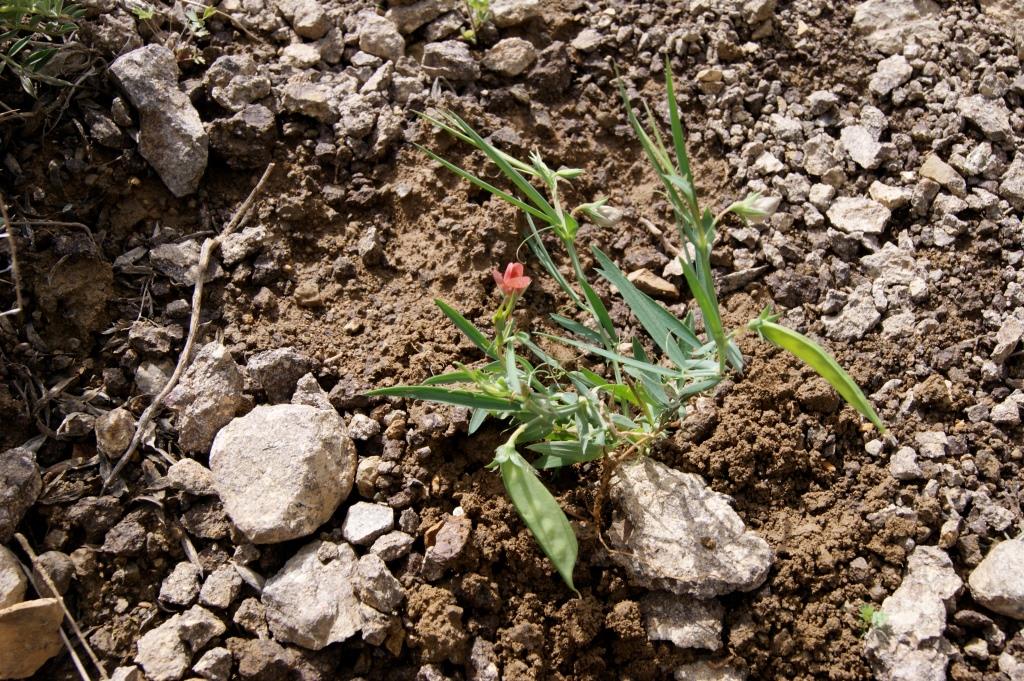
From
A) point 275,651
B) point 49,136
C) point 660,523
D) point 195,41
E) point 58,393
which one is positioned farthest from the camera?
point 195,41

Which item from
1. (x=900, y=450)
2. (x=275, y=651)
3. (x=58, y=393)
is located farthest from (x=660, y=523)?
(x=58, y=393)

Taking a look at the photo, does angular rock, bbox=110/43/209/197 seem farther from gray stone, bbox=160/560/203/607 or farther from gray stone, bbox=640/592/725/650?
gray stone, bbox=640/592/725/650

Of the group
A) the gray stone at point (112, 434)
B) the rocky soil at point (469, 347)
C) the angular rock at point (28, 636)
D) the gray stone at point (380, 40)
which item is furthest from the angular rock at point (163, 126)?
the angular rock at point (28, 636)

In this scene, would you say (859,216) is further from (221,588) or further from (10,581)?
(10,581)

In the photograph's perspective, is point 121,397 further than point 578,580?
Yes

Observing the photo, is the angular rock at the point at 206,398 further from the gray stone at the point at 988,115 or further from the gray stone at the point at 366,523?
the gray stone at the point at 988,115

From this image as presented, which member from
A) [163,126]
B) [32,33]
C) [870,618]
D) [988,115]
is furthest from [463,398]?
[988,115]

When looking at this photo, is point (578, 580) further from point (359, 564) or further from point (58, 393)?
point (58, 393)
